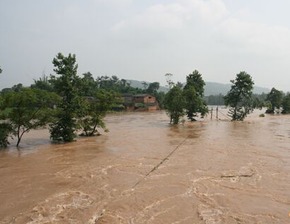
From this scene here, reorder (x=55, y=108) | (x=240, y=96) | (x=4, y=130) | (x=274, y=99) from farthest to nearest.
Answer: (x=274, y=99)
(x=240, y=96)
(x=55, y=108)
(x=4, y=130)

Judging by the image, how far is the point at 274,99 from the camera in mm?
66312

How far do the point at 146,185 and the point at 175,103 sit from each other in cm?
2376

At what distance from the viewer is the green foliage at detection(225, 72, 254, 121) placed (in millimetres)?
40375

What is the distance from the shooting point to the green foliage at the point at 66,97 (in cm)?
2064

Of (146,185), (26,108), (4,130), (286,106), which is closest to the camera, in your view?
(146,185)

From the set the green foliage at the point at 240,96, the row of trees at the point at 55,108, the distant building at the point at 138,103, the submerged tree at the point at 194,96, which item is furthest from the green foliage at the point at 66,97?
the distant building at the point at 138,103

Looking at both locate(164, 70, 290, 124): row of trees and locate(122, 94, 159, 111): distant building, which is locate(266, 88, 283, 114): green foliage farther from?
locate(122, 94, 159, 111): distant building

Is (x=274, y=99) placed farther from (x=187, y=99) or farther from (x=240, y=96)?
(x=187, y=99)

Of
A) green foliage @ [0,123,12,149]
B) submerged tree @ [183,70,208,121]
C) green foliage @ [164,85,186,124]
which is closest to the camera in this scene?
green foliage @ [0,123,12,149]

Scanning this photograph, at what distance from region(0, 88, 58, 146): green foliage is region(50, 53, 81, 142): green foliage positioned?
88cm

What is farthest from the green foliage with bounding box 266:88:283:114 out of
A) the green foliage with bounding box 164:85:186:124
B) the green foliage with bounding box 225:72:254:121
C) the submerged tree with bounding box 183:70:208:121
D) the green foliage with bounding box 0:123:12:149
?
the green foliage with bounding box 0:123:12:149

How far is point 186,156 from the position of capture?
16.1 metres

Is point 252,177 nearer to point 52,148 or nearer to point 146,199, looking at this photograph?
point 146,199

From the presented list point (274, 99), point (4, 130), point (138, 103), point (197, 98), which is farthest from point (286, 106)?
point (4, 130)
